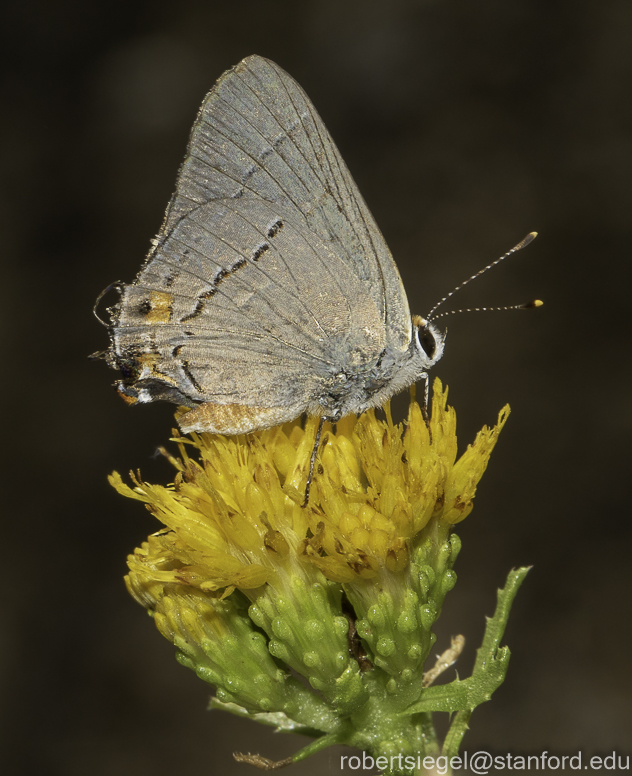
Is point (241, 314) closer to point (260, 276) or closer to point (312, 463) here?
point (260, 276)

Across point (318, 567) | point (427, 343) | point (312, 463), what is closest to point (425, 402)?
point (427, 343)

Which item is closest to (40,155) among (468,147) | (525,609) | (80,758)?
(468,147)

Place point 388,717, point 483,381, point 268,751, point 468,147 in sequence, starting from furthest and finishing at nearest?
point 468,147
point 483,381
point 268,751
point 388,717

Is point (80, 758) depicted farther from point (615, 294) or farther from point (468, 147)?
point (468, 147)

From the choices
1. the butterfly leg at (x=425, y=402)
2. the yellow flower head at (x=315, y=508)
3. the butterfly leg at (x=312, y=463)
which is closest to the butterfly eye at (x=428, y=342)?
the butterfly leg at (x=425, y=402)

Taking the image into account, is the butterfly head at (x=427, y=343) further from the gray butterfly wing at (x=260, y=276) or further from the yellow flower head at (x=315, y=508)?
the yellow flower head at (x=315, y=508)

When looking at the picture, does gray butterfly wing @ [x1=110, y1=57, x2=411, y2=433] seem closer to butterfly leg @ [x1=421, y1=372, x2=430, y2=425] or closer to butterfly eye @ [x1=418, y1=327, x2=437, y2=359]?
butterfly eye @ [x1=418, y1=327, x2=437, y2=359]

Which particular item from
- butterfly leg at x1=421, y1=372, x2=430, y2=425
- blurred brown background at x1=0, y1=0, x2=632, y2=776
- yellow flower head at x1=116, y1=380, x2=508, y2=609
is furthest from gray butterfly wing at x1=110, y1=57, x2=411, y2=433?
blurred brown background at x1=0, y1=0, x2=632, y2=776
